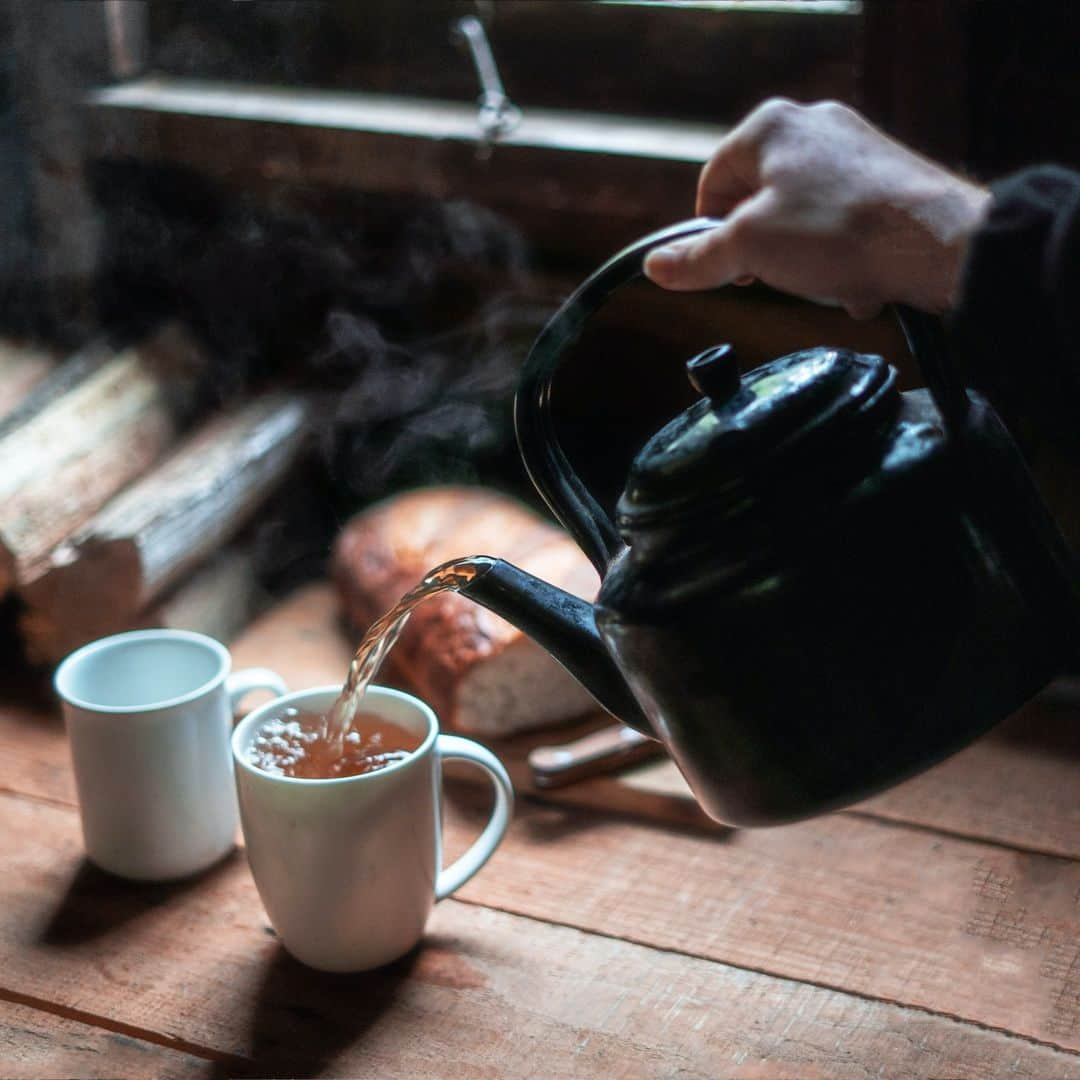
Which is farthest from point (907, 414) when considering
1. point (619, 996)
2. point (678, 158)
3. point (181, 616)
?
point (181, 616)

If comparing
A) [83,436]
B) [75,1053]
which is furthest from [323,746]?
[83,436]

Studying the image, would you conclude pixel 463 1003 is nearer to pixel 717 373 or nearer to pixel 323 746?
pixel 323 746

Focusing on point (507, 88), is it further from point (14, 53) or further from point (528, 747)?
point (528, 747)

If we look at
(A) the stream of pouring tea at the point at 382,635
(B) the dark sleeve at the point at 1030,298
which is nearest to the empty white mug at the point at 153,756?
(A) the stream of pouring tea at the point at 382,635

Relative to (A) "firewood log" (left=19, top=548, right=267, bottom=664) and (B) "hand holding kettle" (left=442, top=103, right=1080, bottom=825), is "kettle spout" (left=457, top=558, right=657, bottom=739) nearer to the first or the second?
(B) "hand holding kettle" (left=442, top=103, right=1080, bottom=825)

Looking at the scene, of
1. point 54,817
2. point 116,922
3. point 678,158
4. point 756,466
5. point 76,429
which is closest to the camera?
point 756,466

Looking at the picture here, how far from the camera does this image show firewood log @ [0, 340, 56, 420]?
5.64 ft

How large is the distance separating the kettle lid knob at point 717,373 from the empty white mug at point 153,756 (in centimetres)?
58

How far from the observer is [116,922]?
1149 millimetres

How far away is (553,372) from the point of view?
0.86 metres

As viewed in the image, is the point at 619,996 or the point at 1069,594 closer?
the point at 1069,594

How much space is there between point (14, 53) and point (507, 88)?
66 cm

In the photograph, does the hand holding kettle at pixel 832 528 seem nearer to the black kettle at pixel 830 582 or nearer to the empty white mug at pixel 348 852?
the black kettle at pixel 830 582

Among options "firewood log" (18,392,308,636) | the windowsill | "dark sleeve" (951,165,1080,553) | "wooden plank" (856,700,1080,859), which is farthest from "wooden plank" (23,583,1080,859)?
the windowsill
